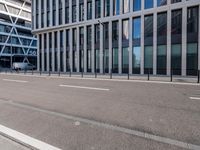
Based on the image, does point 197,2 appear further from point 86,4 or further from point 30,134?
point 30,134

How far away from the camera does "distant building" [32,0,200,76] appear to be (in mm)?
24969

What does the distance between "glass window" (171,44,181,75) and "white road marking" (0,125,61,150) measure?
79.3 ft

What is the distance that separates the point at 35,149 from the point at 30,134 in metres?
1.07

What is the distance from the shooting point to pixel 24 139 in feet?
14.9

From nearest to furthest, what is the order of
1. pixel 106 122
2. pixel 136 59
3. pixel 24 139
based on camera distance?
Result: pixel 24 139
pixel 106 122
pixel 136 59

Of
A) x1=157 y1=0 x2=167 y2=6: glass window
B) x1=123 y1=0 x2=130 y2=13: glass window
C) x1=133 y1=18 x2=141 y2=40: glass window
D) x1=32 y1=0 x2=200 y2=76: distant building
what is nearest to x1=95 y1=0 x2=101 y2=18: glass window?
x1=32 y1=0 x2=200 y2=76: distant building

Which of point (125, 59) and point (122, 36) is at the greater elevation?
point (122, 36)

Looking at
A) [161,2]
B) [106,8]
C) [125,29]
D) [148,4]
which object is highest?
[106,8]

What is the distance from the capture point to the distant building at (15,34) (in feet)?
219

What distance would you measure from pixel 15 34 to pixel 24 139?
250 ft

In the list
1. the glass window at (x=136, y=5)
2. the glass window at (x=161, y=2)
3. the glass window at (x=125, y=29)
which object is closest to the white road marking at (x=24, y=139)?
the glass window at (x=125, y=29)

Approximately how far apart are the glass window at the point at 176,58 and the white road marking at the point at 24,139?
79.3 feet

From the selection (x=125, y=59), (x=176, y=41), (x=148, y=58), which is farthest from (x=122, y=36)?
(x=176, y=41)

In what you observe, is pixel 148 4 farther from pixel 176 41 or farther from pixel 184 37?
pixel 184 37
